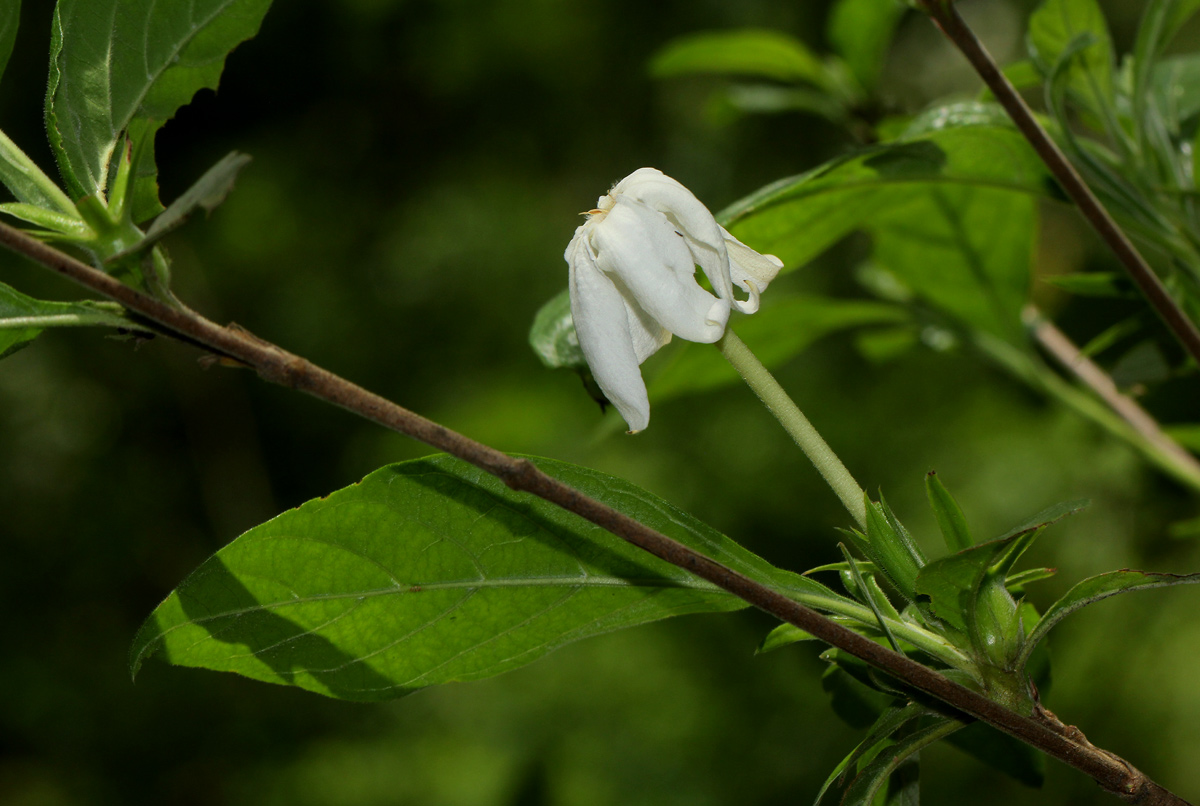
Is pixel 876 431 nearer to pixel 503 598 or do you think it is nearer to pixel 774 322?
pixel 774 322

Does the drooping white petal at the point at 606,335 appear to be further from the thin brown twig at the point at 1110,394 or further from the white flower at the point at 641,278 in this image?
the thin brown twig at the point at 1110,394

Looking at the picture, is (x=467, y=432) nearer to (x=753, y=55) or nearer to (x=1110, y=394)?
(x=753, y=55)

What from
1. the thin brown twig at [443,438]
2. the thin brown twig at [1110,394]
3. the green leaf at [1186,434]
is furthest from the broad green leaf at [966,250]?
the thin brown twig at [443,438]

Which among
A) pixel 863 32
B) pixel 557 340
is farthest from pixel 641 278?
pixel 863 32

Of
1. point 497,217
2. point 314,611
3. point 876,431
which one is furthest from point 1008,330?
point 497,217

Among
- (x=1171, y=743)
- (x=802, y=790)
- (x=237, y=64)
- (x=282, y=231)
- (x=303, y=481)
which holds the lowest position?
(x=1171, y=743)

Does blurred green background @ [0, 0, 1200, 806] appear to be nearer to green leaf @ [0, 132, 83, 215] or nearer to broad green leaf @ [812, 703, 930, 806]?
broad green leaf @ [812, 703, 930, 806]
